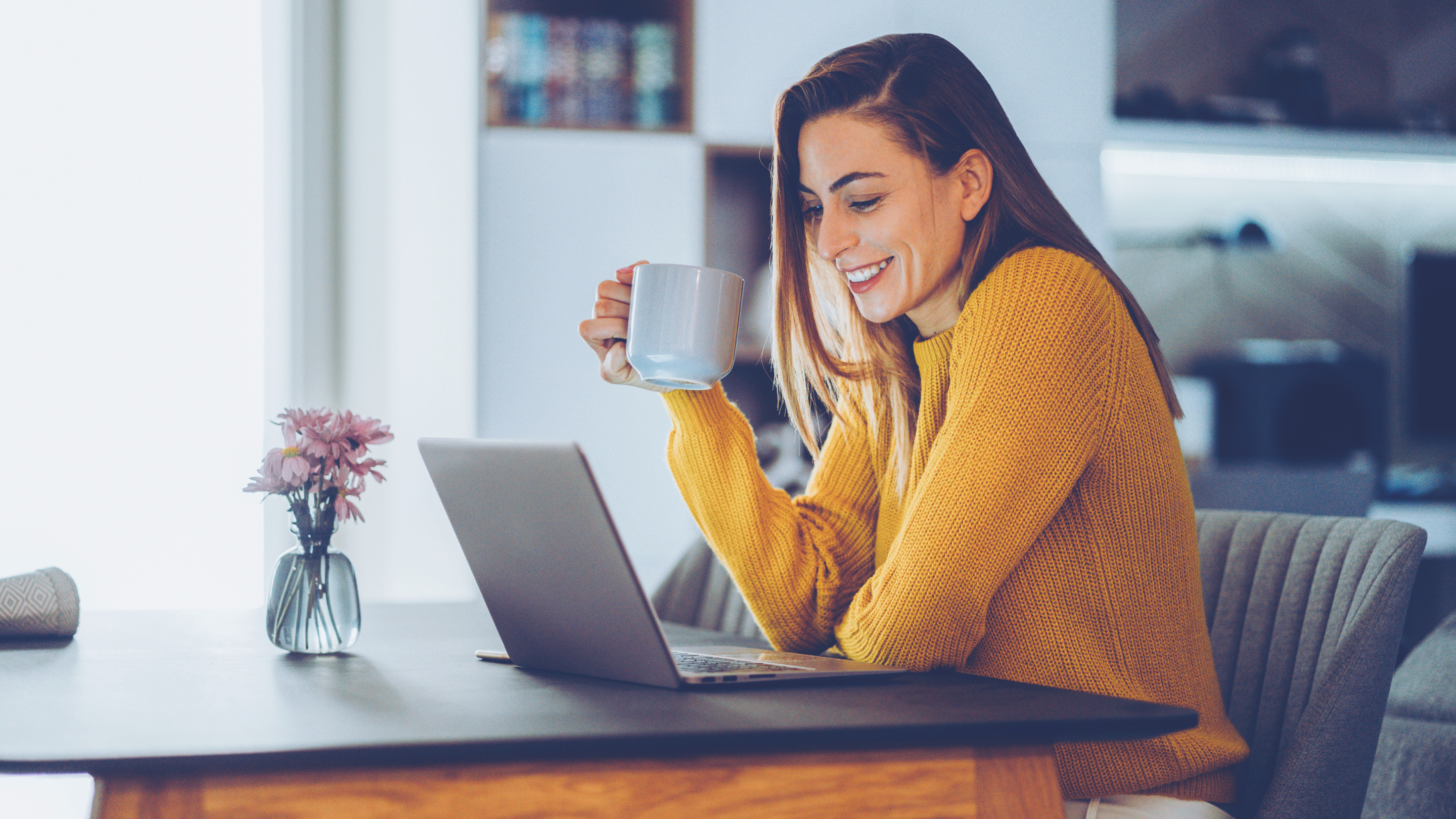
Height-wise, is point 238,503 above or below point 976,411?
below

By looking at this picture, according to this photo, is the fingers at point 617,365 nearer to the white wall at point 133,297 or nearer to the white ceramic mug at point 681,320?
the white ceramic mug at point 681,320

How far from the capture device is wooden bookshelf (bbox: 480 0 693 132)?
9.13ft

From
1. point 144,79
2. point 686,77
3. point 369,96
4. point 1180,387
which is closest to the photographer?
point 144,79

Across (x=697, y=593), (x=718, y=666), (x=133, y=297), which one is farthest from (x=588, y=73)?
(x=718, y=666)

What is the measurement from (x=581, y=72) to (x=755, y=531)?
195 cm

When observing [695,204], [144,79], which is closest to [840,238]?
[144,79]

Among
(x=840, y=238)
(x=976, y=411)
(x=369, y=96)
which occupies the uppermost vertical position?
(x=369, y=96)

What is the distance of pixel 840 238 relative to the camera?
1195 millimetres

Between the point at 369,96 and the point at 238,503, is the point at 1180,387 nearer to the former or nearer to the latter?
the point at 369,96

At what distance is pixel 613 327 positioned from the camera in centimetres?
111

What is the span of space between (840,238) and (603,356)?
27 cm

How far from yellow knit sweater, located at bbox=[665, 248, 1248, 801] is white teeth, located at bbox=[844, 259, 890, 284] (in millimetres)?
172

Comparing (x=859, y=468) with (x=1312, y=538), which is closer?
(x=1312, y=538)

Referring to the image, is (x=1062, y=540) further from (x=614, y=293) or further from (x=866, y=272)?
(x=614, y=293)
